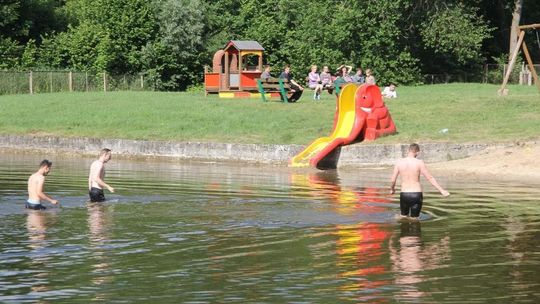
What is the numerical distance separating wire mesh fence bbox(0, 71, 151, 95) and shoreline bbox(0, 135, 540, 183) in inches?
818

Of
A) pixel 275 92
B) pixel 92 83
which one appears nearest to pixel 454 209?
pixel 275 92

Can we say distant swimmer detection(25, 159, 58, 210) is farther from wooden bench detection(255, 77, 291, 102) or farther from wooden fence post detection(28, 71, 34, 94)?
wooden fence post detection(28, 71, 34, 94)

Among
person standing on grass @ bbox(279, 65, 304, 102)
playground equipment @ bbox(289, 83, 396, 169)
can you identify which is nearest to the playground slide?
playground equipment @ bbox(289, 83, 396, 169)

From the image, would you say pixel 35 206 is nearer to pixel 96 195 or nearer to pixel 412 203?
pixel 96 195

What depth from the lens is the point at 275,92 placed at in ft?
157

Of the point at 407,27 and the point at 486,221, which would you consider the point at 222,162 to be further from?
the point at 407,27

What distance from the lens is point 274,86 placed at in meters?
45.8

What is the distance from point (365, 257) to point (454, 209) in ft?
20.1

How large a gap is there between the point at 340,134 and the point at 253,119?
248 inches

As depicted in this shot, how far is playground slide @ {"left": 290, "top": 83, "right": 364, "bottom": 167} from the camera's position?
31.4 metres

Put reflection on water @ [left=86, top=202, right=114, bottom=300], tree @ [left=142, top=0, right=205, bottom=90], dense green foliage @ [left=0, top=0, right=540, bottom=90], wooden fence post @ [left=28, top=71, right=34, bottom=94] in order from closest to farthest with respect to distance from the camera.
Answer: reflection on water @ [left=86, top=202, right=114, bottom=300] → wooden fence post @ [left=28, top=71, right=34, bottom=94] → dense green foliage @ [left=0, top=0, right=540, bottom=90] → tree @ [left=142, top=0, right=205, bottom=90]

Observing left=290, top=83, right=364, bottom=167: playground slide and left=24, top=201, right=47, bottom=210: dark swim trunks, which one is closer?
left=24, top=201, right=47, bottom=210: dark swim trunks

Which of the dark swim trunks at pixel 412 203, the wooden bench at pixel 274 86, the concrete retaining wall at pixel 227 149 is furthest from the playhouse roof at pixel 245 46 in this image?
the dark swim trunks at pixel 412 203

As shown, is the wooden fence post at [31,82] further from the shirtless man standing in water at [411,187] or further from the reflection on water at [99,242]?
the shirtless man standing in water at [411,187]
